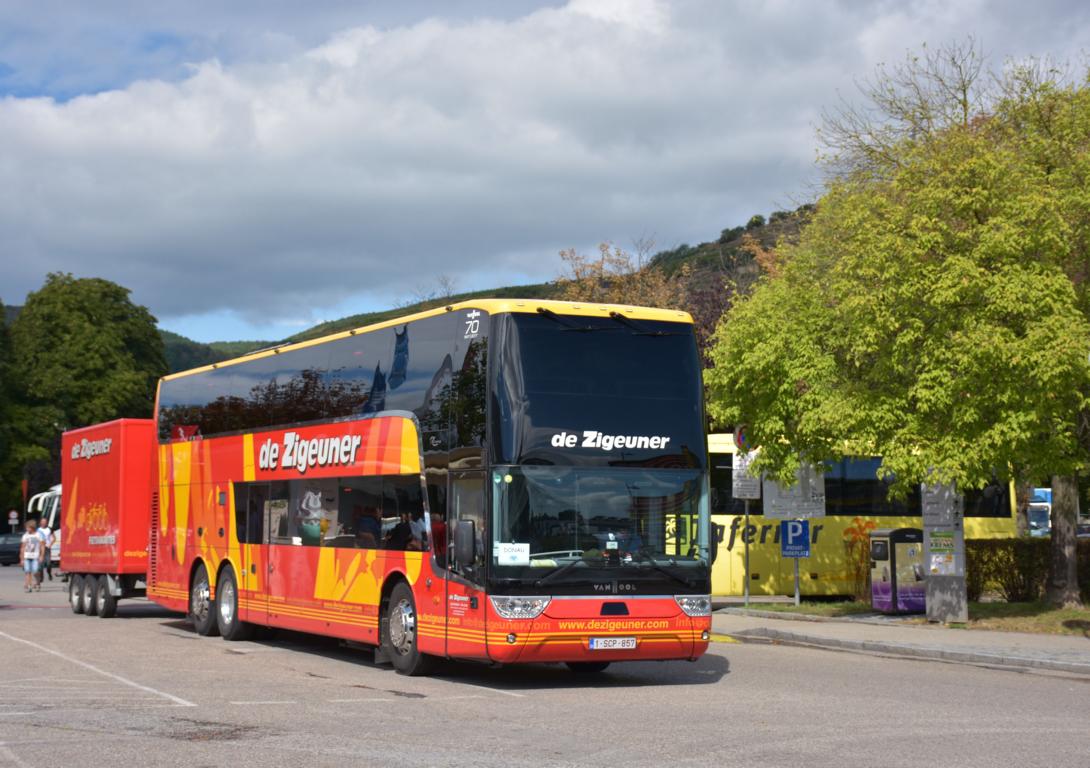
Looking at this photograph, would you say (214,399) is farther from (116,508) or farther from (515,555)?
(515,555)

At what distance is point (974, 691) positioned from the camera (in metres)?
14.8

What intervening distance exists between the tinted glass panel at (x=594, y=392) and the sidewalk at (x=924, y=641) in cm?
533

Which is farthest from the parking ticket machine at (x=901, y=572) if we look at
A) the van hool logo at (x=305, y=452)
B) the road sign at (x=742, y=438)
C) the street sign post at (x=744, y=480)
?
the van hool logo at (x=305, y=452)

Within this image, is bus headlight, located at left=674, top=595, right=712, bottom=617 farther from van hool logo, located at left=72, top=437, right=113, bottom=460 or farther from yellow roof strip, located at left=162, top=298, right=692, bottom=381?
van hool logo, located at left=72, top=437, right=113, bottom=460

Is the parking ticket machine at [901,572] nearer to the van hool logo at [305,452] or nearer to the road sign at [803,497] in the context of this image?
the road sign at [803,497]

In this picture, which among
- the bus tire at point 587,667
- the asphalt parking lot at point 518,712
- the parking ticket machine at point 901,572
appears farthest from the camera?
the parking ticket machine at point 901,572

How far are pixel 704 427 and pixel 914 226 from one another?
309 inches

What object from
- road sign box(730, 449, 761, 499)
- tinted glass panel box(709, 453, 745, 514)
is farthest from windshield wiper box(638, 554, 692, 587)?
tinted glass panel box(709, 453, 745, 514)

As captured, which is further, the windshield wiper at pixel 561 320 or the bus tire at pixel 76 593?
the bus tire at pixel 76 593

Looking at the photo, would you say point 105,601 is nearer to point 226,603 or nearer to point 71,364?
point 226,603

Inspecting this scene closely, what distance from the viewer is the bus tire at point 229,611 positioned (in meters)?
21.0

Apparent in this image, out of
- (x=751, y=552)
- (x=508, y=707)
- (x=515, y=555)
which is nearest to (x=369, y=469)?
(x=515, y=555)

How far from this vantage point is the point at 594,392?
14.9 meters

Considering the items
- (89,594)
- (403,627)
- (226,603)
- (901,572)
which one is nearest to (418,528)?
(403,627)
